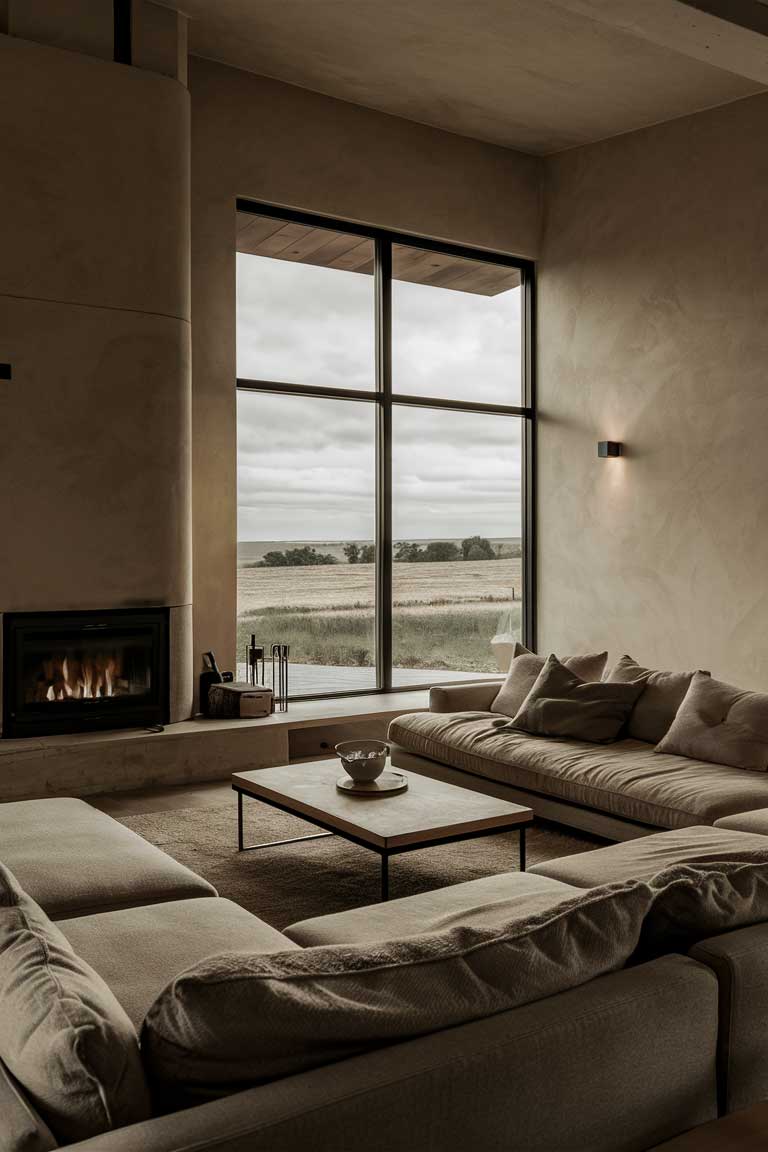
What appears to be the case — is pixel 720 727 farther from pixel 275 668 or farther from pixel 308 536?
pixel 308 536

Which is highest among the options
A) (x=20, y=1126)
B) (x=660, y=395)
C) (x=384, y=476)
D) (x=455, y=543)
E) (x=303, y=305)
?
(x=303, y=305)

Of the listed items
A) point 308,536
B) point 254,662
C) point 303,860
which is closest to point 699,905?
point 303,860

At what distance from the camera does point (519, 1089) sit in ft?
4.61

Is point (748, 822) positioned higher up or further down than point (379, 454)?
further down

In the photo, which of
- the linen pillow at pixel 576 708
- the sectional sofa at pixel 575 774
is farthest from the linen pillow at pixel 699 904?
the linen pillow at pixel 576 708

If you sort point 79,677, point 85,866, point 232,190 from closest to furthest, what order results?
1. point 85,866
2. point 79,677
3. point 232,190

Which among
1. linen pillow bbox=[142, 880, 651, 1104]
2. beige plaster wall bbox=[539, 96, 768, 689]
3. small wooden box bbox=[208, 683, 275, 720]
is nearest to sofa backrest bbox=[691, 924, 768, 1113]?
linen pillow bbox=[142, 880, 651, 1104]

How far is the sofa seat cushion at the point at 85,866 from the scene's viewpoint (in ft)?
8.63

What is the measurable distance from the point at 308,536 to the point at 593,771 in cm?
312

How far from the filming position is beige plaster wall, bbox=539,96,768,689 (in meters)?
6.43

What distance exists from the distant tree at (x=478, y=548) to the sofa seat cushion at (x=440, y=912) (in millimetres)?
4960

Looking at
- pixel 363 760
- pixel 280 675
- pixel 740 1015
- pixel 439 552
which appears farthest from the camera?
pixel 439 552

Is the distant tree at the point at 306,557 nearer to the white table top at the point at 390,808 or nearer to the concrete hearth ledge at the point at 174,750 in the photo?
the concrete hearth ledge at the point at 174,750

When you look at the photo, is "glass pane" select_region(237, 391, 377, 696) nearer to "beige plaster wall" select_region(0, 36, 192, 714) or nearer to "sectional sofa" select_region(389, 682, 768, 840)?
"beige plaster wall" select_region(0, 36, 192, 714)
